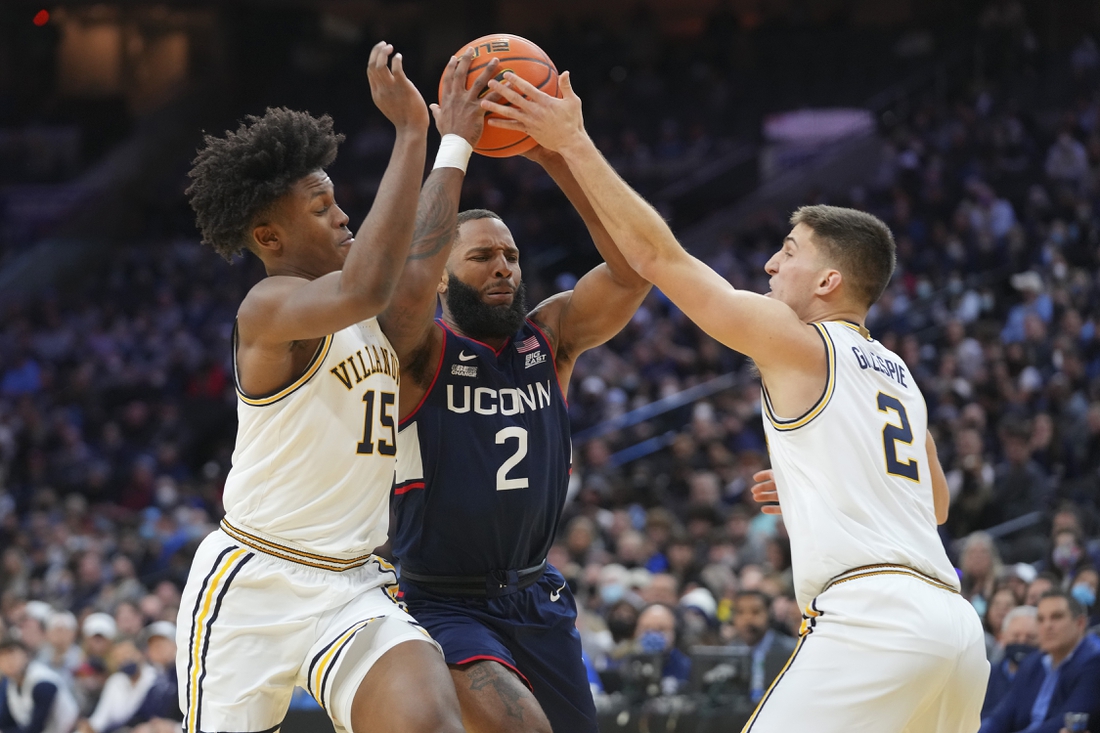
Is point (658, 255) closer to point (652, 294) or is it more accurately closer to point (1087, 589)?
point (1087, 589)

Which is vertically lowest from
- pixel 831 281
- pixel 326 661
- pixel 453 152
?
pixel 326 661

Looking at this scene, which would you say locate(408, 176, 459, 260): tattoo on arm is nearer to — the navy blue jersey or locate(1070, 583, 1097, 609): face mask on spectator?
the navy blue jersey

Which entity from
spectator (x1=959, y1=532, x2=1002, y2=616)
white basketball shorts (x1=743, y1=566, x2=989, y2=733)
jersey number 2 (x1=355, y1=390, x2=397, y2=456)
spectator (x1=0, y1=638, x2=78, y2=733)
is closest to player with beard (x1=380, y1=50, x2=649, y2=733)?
jersey number 2 (x1=355, y1=390, x2=397, y2=456)

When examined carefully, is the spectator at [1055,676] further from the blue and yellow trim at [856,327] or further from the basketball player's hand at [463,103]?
the basketball player's hand at [463,103]

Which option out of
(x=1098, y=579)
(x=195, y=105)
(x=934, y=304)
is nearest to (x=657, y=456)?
(x=934, y=304)

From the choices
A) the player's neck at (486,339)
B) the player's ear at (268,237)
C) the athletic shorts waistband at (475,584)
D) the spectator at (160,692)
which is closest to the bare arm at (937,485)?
the athletic shorts waistband at (475,584)

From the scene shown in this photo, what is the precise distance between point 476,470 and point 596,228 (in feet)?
3.88

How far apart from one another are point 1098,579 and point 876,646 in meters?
5.27

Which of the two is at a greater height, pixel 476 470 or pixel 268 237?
pixel 268 237

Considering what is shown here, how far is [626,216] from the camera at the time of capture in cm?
432

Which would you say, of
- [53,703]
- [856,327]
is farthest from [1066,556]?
[53,703]

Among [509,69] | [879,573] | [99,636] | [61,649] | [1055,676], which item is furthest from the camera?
[61,649]

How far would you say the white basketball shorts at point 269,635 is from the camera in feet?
13.4

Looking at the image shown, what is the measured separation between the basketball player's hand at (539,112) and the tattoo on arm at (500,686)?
6.01ft
